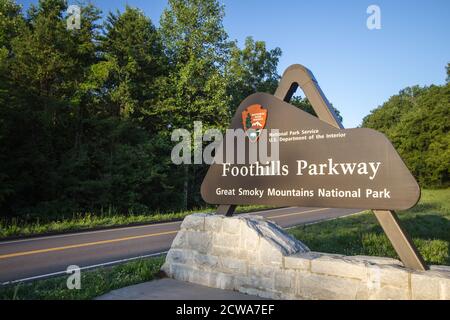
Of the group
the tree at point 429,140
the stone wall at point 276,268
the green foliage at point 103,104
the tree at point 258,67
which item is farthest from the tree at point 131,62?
the tree at point 429,140

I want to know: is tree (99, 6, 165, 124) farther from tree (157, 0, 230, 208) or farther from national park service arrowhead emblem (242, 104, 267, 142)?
national park service arrowhead emblem (242, 104, 267, 142)

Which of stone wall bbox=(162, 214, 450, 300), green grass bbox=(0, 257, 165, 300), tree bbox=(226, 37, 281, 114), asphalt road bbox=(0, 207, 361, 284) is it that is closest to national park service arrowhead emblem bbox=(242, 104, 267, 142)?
stone wall bbox=(162, 214, 450, 300)

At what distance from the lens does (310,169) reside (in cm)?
447

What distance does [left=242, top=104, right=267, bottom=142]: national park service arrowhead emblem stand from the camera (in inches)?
201

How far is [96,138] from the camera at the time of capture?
2019 cm

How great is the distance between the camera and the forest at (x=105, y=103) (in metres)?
16.6

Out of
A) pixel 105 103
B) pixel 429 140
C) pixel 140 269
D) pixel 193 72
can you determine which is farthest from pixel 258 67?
pixel 140 269

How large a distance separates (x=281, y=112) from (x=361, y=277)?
2.36 meters

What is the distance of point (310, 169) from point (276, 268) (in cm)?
131

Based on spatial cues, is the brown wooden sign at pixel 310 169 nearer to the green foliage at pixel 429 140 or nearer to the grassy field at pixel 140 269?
the grassy field at pixel 140 269

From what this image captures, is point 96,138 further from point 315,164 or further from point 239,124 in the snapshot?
point 315,164

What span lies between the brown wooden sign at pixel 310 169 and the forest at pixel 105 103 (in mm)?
12788

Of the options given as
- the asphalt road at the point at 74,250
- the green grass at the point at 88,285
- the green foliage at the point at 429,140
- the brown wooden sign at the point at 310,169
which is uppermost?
the green foliage at the point at 429,140
